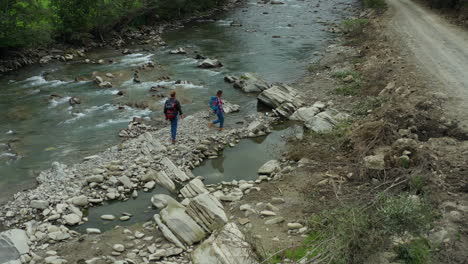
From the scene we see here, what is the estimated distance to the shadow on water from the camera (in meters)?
12.9

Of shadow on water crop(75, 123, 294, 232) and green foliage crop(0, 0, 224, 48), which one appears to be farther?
green foliage crop(0, 0, 224, 48)

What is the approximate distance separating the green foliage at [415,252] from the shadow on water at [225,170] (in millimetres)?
7264

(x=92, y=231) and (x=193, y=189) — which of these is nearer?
(x=92, y=231)

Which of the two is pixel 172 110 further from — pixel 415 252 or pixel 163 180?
pixel 415 252

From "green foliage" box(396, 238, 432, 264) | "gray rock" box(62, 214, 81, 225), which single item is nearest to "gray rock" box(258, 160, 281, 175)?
"gray rock" box(62, 214, 81, 225)

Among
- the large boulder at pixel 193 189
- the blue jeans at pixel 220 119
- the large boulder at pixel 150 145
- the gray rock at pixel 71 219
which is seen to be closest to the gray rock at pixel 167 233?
the large boulder at pixel 193 189

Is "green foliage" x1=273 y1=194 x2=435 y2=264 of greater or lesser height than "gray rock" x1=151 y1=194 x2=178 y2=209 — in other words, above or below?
above

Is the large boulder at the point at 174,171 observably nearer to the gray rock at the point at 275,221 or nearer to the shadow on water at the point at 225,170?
the shadow on water at the point at 225,170

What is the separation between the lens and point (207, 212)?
11.9m

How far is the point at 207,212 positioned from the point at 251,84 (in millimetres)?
13791

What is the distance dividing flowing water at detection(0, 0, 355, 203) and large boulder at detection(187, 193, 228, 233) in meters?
6.59

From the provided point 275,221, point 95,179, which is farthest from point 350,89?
point 95,179

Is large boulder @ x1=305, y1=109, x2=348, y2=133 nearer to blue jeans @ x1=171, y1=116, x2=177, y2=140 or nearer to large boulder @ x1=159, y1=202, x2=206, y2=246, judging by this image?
blue jeans @ x1=171, y1=116, x2=177, y2=140

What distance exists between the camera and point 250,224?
1167 cm
